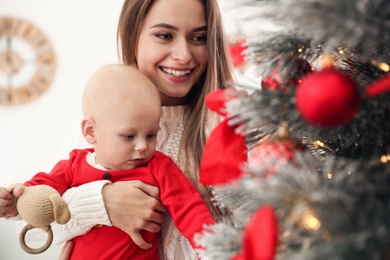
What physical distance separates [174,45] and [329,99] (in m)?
0.84

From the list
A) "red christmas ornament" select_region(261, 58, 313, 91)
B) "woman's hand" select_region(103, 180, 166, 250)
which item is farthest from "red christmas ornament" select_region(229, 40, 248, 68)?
"woman's hand" select_region(103, 180, 166, 250)

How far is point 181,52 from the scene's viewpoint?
3.84 ft

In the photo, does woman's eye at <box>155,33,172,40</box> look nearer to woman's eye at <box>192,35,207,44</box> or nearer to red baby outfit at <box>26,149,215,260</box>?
woman's eye at <box>192,35,207,44</box>

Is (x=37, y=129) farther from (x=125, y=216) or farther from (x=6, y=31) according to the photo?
(x=125, y=216)

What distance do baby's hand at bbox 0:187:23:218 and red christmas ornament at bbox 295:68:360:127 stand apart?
0.69 metres

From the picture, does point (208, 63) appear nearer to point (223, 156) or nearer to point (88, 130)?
point (88, 130)

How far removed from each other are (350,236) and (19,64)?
2.78 meters

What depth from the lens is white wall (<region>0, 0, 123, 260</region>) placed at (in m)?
2.74

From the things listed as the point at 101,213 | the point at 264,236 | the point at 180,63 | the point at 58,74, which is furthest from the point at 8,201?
the point at 58,74

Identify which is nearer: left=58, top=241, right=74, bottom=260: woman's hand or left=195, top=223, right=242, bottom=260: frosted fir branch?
left=195, top=223, right=242, bottom=260: frosted fir branch

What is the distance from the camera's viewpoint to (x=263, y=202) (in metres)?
0.47

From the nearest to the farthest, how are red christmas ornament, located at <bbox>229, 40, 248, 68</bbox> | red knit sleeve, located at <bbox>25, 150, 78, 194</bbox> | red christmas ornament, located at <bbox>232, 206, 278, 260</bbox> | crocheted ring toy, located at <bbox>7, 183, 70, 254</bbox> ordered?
red christmas ornament, located at <bbox>232, 206, 278, 260</bbox> → red christmas ornament, located at <bbox>229, 40, 248, 68</bbox> → crocheted ring toy, located at <bbox>7, 183, 70, 254</bbox> → red knit sleeve, located at <bbox>25, 150, 78, 194</bbox>

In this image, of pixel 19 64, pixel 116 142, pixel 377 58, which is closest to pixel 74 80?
pixel 19 64

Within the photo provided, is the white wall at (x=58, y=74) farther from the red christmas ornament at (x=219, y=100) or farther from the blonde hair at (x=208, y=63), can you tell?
the red christmas ornament at (x=219, y=100)
